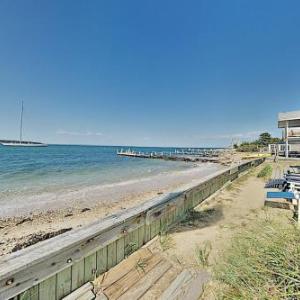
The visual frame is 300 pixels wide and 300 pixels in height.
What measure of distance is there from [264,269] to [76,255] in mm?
1654

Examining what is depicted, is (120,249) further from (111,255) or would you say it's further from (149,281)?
(149,281)

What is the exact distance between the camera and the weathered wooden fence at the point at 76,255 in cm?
147

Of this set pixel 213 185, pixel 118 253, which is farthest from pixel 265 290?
pixel 213 185

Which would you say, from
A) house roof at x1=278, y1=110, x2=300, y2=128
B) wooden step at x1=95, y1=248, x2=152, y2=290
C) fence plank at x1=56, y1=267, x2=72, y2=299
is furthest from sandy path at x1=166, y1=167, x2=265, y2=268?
house roof at x1=278, y1=110, x2=300, y2=128

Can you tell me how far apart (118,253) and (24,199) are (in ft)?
26.3

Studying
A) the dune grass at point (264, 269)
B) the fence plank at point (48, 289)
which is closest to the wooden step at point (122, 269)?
the fence plank at point (48, 289)

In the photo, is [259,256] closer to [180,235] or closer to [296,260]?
[296,260]

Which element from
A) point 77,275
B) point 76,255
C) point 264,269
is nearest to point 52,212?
point 77,275

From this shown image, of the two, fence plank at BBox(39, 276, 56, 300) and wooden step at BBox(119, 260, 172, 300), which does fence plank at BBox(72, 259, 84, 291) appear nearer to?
fence plank at BBox(39, 276, 56, 300)

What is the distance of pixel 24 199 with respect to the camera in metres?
8.72

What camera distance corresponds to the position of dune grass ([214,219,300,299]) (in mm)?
1587

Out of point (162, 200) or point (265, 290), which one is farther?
point (162, 200)

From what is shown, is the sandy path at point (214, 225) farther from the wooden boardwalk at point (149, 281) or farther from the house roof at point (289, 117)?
the house roof at point (289, 117)

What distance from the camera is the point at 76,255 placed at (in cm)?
187
